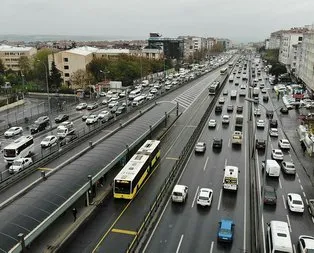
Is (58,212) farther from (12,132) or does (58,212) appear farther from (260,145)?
(12,132)

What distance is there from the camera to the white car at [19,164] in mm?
33406

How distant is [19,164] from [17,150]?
331 cm

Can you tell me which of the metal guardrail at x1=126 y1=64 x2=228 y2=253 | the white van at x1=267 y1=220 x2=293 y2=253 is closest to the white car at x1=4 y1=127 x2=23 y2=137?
the metal guardrail at x1=126 y1=64 x2=228 y2=253

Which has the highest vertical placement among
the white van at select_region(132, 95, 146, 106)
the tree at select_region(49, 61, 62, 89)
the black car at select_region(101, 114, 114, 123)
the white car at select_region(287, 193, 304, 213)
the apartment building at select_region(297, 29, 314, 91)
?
the apartment building at select_region(297, 29, 314, 91)

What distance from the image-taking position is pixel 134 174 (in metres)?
28.5

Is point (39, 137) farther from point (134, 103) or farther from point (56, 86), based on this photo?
point (56, 86)

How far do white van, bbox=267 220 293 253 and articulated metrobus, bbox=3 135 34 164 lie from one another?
26877 mm

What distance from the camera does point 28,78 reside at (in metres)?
112

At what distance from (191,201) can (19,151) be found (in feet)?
66.8

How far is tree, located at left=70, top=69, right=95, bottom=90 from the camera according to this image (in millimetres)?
92125

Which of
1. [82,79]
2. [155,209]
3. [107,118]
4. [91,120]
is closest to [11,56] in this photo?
[82,79]

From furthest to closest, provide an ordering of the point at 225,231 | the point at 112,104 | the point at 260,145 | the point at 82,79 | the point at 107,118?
1. the point at 82,79
2. the point at 112,104
3. the point at 107,118
4. the point at 260,145
5. the point at 225,231

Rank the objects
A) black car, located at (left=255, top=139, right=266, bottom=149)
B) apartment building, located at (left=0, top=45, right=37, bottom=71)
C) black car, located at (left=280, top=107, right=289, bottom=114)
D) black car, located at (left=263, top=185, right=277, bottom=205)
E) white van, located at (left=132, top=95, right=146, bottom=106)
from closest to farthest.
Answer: black car, located at (left=263, top=185, right=277, bottom=205) → black car, located at (left=255, top=139, right=266, bottom=149) → black car, located at (left=280, top=107, right=289, bottom=114) → white van, located at (left=132, top=95, right=146, bottom=106) → apartment building, located at (left=0, top=45, right=37, bottom=71)

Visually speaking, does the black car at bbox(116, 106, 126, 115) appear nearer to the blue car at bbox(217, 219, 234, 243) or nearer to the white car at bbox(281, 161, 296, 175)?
the white car at bbox(281, 161, 296, 175)
